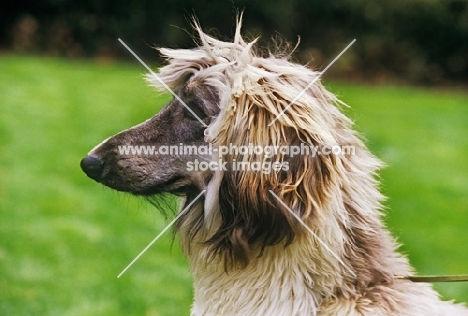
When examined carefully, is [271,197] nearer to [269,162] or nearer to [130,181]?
[269,162]

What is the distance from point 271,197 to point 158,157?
57cm

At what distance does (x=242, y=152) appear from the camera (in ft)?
10.0

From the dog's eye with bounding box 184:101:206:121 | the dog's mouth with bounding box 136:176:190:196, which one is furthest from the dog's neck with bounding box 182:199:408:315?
the dog's eye with bounding box 184:101:206:121

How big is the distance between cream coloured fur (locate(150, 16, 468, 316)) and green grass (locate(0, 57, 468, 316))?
40 cm

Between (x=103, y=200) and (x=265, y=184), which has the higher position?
(x=103, y=200)

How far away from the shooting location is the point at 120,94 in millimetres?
11508

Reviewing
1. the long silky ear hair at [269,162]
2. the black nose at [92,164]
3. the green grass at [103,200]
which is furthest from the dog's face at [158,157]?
the green grass at [103,200]

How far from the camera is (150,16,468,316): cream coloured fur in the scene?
298 centimetres

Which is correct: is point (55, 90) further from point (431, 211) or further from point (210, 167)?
point (210, 167)

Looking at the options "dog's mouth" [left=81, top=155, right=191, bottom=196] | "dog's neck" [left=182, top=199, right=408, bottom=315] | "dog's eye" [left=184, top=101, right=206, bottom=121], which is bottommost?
"dog's neck" [left=182, top=199, right=408, bottom=315]

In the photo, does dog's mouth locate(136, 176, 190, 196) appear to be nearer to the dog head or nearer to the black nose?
the dog head

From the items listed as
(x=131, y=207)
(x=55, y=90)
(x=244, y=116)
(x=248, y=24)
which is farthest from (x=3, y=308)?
(x=248, y=24)

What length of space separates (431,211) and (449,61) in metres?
8.50

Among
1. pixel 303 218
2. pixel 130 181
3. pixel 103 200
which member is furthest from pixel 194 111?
pixel 103 200
